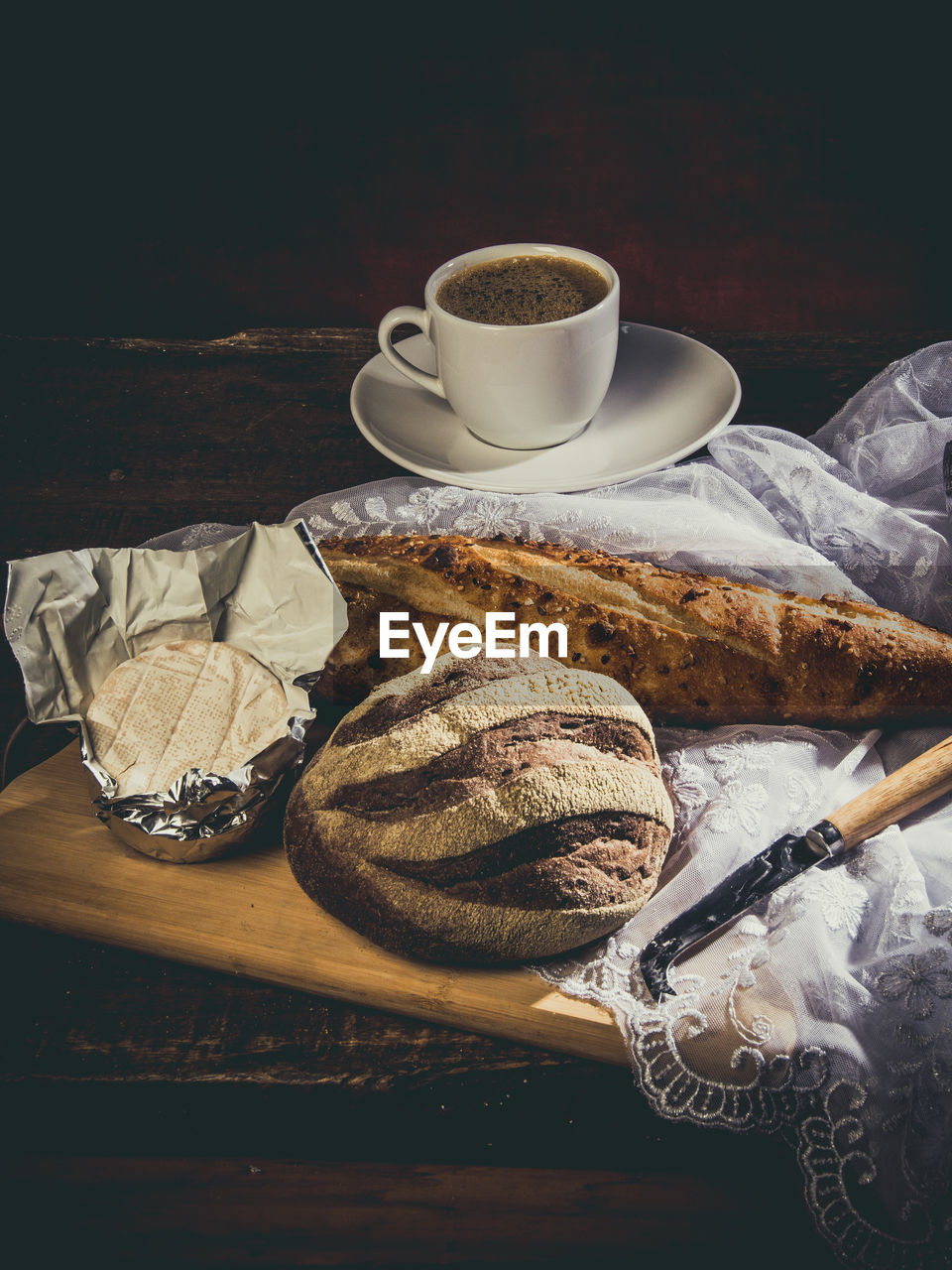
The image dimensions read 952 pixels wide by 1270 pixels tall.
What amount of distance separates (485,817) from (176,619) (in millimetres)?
416

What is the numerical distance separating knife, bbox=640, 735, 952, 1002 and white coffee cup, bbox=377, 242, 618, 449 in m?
0.57

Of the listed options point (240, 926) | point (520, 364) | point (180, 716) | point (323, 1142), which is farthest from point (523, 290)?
point (323, 1142)

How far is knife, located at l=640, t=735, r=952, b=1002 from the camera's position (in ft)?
2.47

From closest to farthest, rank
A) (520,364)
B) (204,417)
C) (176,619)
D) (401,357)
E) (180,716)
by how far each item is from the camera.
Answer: (180,716), (176,619), (520,364), (401,357), (204,417)

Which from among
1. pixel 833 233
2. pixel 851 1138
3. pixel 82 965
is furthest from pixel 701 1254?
pixel 833 233

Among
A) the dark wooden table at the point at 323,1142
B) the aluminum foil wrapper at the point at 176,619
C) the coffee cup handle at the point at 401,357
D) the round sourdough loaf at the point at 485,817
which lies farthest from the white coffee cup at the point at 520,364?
the dark wooden table at the point at 323,1142

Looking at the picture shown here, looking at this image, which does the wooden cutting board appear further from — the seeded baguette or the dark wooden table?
the seeded baguette

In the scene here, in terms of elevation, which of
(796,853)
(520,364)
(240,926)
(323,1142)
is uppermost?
(520,364)

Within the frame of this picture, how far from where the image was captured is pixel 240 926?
806 mm

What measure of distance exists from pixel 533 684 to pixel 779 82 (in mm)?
2044

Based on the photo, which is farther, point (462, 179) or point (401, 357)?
point (462, 179)

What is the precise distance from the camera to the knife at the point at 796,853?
0.75 meters

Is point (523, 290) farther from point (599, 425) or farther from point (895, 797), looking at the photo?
point (895, 797)

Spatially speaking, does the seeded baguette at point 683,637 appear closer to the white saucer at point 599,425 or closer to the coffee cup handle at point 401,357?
the white saucer at point 599,425
